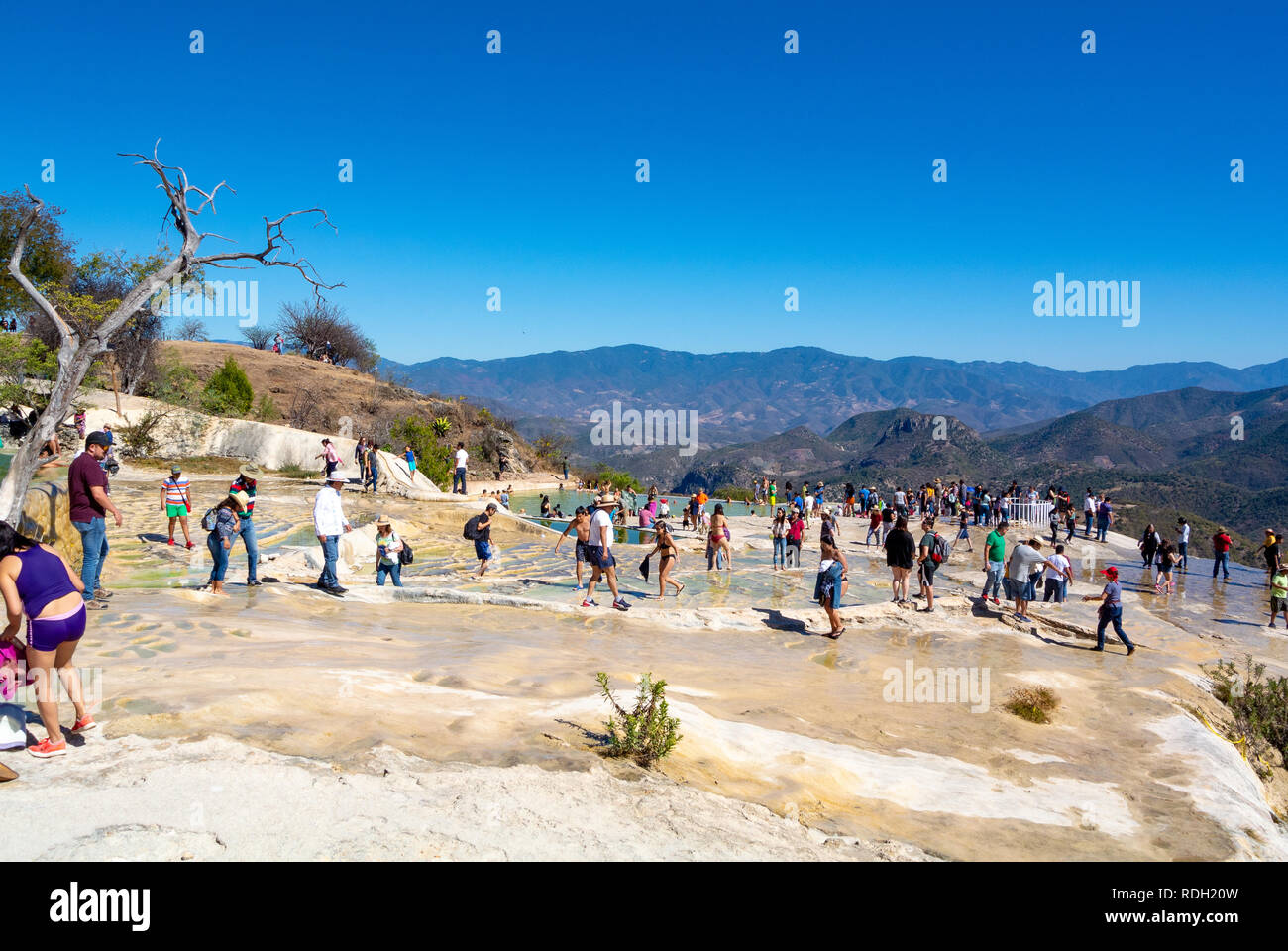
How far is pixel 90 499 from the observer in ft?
25.5

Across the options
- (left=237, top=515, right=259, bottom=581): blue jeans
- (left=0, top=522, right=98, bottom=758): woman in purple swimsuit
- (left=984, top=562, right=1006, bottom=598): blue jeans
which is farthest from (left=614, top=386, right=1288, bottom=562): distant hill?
(left=0, top=522, right=98, bottom=758): woman in purple swimsuit

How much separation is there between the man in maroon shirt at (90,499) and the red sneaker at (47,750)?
3731 mm

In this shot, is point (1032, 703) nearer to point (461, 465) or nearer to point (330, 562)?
point (330, 562)

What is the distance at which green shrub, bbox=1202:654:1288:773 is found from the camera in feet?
29.8

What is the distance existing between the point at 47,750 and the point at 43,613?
2.63 feet

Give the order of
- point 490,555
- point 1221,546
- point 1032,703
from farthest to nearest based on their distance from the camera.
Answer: point 1221,546 < point 490,555 < point 1032,703

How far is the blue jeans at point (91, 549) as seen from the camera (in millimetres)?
7914

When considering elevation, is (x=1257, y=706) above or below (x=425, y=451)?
below

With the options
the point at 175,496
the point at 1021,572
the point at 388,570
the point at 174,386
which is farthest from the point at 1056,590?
the point at 174,386

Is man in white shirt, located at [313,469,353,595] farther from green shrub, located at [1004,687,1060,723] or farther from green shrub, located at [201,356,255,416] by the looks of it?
green shrub, located at [201,356,255,416]

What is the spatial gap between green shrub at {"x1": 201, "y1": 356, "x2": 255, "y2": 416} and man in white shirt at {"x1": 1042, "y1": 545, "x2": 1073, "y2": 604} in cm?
3039

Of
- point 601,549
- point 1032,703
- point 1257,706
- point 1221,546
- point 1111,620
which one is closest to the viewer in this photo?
point 1032,703

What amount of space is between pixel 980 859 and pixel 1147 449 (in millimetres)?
165900
